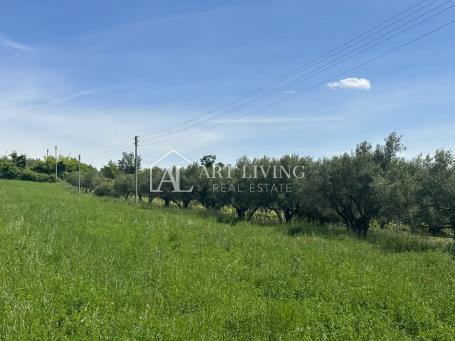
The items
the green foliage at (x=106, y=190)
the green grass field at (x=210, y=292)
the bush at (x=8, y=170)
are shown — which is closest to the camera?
the green grass field at (x=210, y=292)

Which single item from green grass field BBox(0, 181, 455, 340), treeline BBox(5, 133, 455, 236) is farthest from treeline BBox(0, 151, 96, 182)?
green grass field BBox(0, 181, 455, 340)

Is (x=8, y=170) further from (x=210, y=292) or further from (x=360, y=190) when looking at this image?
(x=210, y=292)

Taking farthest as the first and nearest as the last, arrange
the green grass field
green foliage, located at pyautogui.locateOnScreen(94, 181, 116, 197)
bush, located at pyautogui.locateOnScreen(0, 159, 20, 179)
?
bush, located at pyautogui.locateOnScreen(0, 159, 20, 179) → green foliage, located at pyautogui.locateOnScreen(94, 181, 116, 197) → the green grass field

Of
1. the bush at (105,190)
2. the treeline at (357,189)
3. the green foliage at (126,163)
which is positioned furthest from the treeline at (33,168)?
the treeline at (357,189)

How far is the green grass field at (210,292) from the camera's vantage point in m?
5.46

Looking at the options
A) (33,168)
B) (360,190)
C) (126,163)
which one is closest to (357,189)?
(360,190)

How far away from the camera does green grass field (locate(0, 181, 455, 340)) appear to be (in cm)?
546

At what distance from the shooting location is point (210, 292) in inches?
278

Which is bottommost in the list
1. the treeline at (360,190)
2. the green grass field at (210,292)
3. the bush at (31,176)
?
the green grass field at (210,292)

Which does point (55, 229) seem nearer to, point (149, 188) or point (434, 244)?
point (434, 244)

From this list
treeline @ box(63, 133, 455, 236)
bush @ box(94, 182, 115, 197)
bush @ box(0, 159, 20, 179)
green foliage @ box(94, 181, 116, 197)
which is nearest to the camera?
treeline @ box(63, 133, 455, 236)

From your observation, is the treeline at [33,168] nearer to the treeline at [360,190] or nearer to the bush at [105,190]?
the bush at [105,190]

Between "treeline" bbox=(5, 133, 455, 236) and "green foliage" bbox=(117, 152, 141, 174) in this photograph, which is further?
"green foliage" bbox=(117, 152, 141, 174)

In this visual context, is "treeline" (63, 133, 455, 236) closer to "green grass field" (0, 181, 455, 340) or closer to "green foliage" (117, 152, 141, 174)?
"green grass field" (0, 181, 455, 340)
